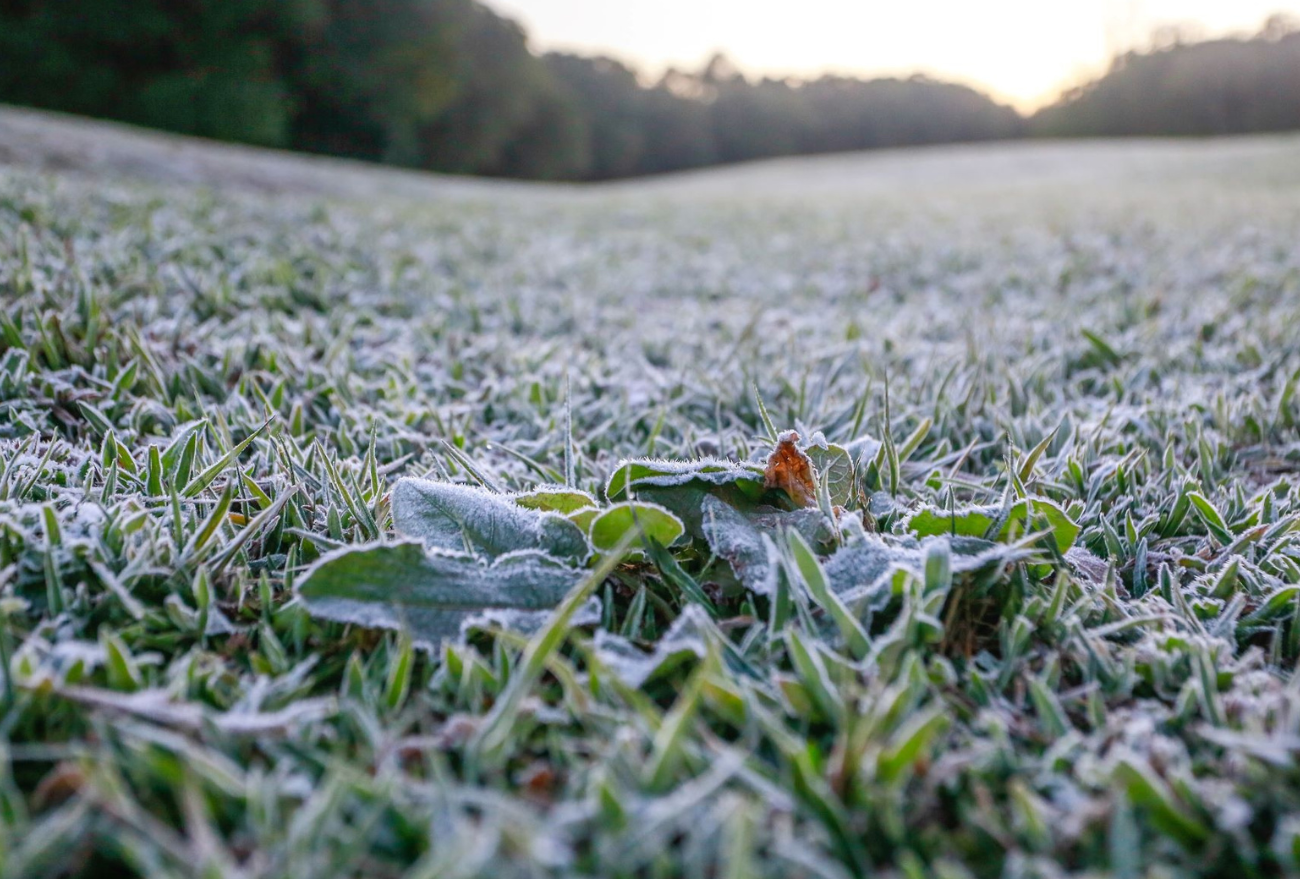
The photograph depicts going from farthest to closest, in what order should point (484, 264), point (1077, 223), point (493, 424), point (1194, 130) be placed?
point (1194, 130)
point (1077, 223)
point (484, 264)
point (493, 424)

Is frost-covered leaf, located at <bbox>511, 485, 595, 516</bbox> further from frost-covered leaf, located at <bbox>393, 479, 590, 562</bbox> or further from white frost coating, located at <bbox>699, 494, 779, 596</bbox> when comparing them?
white frost coating, located at <bbox>699, 494, 779, 596</bbox>

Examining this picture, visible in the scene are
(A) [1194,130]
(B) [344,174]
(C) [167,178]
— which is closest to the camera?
(C) [167,178]

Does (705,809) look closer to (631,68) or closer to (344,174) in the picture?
(344,174)

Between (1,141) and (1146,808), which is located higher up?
(1,141)

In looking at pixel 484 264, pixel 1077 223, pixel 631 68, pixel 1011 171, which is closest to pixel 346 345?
pixel 484 264

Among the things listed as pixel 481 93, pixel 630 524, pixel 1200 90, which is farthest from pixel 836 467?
pixel 1200 90

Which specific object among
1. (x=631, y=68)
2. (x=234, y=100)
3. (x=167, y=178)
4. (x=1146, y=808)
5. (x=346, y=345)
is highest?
(x=631, y=68)

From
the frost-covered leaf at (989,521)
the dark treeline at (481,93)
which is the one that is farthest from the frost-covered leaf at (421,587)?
the dark treeline at (481,93)
